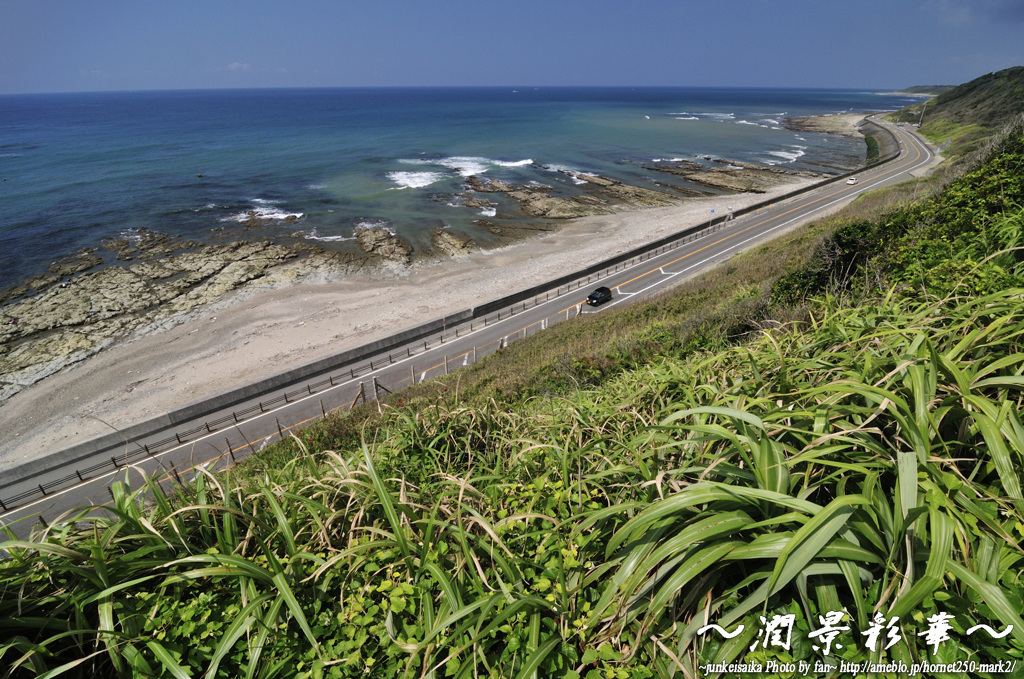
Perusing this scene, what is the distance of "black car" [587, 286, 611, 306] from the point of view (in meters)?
27.6

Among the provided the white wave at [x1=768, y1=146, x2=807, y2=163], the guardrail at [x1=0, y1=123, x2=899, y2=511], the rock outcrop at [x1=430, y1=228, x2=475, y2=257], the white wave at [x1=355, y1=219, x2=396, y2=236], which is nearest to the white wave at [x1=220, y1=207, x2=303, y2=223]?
the white wave at [x1=355, y1=219, x2=396, y2=236]

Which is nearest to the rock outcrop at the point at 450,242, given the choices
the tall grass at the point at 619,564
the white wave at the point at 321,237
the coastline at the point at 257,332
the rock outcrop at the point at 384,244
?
the coastline at the point at 257,332

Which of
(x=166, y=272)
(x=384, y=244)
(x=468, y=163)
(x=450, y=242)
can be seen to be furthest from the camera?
(x=468, y=163)

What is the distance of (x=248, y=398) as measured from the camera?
20.6 meters

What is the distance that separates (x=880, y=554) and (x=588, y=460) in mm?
1823

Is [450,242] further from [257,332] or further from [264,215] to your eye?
[264,215]

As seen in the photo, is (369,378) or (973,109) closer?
(369,378)

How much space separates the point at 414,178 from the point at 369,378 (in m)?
49.3

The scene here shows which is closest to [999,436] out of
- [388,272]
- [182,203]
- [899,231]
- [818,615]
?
[818,615]

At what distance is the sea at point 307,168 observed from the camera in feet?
143

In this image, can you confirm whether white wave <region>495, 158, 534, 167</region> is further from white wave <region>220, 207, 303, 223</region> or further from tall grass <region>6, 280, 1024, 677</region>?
tall grass <region>6, 280, 1024, 677</region>

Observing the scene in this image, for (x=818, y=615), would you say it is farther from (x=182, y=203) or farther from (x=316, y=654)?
(x=182, y=203)

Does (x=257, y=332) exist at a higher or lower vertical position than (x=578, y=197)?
lower

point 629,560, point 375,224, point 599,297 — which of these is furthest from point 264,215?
point 629,560
